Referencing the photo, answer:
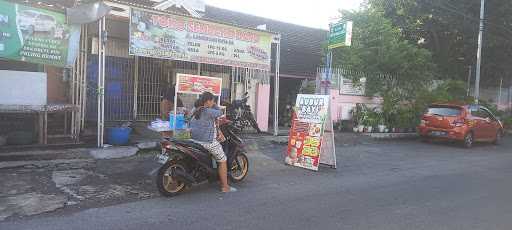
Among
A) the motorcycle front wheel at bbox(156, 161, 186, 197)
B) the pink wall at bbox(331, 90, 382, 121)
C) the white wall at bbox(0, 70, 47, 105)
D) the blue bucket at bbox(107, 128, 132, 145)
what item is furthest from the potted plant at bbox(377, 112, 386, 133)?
the white wall at bbox(0, 70, 47, 105)

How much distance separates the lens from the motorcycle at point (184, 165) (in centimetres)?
628

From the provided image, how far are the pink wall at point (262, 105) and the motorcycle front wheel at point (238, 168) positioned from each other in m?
6.40

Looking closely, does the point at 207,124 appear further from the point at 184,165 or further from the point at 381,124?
the point at 381,124

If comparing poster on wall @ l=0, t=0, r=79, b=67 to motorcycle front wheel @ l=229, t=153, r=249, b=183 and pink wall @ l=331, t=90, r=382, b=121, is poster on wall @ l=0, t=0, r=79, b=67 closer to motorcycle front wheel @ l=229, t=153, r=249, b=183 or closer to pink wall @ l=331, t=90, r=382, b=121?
motorcycle front wheel @ l=229, t=153, r=249, b=183

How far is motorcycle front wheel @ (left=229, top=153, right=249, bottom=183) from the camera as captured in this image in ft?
24.1

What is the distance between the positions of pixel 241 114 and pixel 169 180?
263 inches

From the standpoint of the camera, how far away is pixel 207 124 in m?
6.62

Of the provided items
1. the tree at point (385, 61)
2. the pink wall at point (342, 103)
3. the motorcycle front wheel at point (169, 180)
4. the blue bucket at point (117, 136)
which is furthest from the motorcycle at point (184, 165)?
the tree at point (385, 61)

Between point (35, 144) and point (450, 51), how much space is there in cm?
2039

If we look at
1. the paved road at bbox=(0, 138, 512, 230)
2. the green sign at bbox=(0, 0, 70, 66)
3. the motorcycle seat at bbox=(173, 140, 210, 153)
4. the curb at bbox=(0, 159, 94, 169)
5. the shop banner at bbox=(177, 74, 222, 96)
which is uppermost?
the green sign at bbox=(0, 0, 70, 66)

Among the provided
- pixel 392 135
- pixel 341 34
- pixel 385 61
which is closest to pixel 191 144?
pixel 341 34

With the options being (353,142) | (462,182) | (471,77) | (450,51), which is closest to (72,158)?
(462,182)

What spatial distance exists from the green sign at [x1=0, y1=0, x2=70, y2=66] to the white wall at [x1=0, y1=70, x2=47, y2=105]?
405mm

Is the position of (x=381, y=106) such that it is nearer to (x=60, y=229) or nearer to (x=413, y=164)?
(x=413, y=164)
